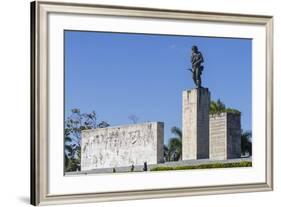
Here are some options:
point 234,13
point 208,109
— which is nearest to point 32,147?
point 208,109

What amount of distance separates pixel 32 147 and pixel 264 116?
30.6 inches

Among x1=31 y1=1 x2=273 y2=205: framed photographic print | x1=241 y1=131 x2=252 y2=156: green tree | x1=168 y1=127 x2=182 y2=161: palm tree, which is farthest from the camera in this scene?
x1=241 y1=131 x2=252 y2=156: green tree

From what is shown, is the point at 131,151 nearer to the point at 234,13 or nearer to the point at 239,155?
the point at 239,155

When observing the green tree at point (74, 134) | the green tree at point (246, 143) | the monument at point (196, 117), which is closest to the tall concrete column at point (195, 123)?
the monument at point (196, 117)

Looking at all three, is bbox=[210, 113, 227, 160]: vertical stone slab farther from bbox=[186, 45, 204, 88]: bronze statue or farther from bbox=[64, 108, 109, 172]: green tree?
bbox=[64, 108, 109, 172]: green tree

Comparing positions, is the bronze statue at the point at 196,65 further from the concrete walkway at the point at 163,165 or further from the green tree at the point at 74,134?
the green tree at the point at 74,134

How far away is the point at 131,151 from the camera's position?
1.93m

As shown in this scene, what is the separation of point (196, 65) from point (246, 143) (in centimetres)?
32

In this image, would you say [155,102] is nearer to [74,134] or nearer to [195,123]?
[195,123]

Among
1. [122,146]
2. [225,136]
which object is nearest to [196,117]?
[225,136]

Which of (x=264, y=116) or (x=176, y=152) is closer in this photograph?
(x=176, y=152)

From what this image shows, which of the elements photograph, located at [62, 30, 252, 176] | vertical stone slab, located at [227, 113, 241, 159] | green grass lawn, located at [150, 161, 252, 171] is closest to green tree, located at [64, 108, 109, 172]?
photograph, located at [62, 30, 252, 176]

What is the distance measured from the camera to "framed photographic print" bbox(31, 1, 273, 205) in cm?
183

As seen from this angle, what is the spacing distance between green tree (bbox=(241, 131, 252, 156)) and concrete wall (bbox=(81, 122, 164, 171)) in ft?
0.96
